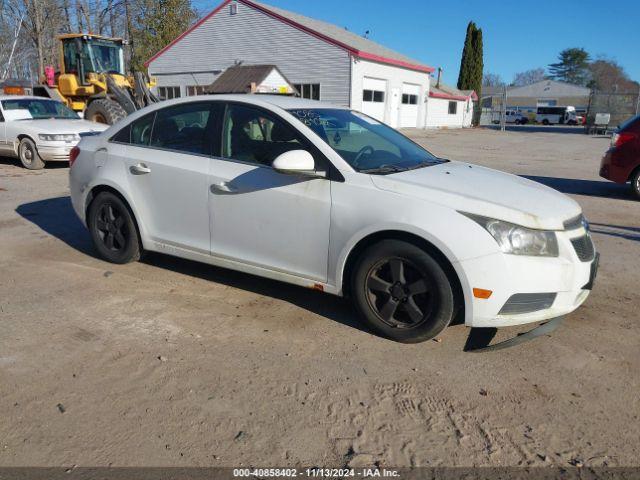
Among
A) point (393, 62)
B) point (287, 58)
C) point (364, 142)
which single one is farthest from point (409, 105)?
point (364, 142)

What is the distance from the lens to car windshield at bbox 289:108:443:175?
13.0 ft

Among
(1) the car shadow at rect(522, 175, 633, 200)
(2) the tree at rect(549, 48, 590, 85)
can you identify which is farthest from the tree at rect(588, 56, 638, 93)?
(1) the car shadow at rect(522, 175, 633, 200)

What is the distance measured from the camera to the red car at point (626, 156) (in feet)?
29.8

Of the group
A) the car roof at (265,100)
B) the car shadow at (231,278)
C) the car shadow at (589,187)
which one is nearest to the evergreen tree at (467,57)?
the car shadow at (589,187)

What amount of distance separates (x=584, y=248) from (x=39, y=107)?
12631 millimetres

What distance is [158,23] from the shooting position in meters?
37.1

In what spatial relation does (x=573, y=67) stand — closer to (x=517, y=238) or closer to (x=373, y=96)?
(x=373, y=96)

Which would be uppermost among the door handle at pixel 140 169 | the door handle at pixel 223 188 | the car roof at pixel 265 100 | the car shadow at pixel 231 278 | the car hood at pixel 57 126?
the car roof at pixel 265 100

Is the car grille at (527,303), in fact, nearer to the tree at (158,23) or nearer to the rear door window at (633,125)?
the rear door window at (633,125)

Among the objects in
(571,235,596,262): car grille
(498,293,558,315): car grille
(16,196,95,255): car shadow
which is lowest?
(16,196,95,255): car shadow

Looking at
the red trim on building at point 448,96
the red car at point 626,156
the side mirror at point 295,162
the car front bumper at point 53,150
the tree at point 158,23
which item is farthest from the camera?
the red trim on building at point 448,96

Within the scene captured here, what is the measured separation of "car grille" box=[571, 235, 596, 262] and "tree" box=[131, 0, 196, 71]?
37211 millimetres

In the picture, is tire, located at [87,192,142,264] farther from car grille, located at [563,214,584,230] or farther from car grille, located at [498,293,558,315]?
car grille, located at [563,214,584,230]

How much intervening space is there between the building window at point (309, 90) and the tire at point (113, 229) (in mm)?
22985
